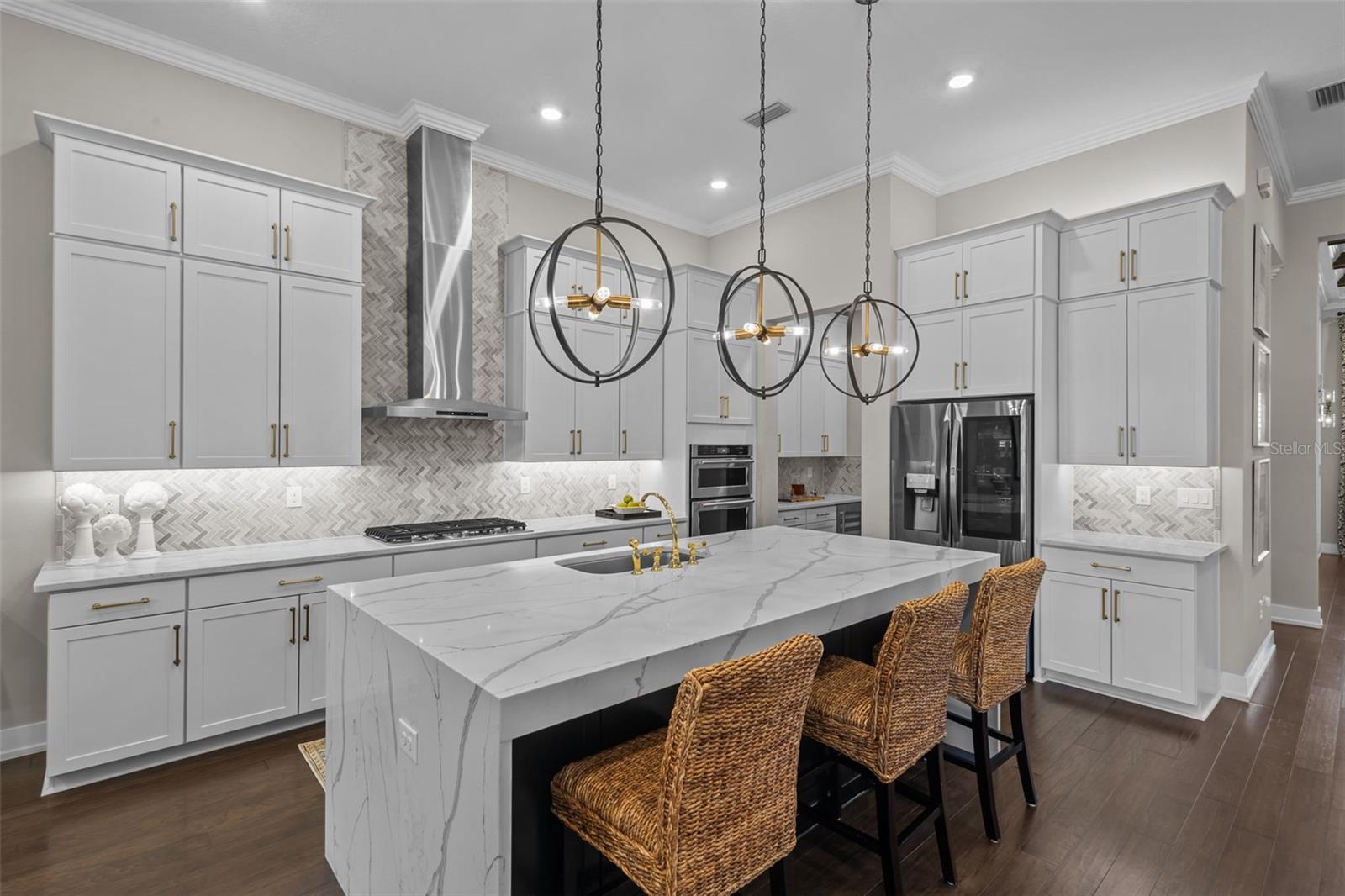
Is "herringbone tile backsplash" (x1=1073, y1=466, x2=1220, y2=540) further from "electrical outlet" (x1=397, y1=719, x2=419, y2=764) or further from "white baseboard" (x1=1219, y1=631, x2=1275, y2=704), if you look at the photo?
"electrical outlet" (x1=397, y1=719, x2=419, y2=764)

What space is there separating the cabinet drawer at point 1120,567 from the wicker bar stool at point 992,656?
169 cm

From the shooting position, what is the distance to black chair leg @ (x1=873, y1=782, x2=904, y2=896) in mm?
2004

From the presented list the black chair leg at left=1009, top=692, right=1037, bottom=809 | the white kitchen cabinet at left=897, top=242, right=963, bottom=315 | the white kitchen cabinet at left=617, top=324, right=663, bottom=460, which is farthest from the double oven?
the black chair leg at left=1009, top=692, right=1037, bottom=809

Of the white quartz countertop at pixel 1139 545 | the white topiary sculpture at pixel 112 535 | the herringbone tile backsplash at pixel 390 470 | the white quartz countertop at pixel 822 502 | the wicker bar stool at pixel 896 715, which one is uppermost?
the herringbone tile backsplash at pixel 390 470

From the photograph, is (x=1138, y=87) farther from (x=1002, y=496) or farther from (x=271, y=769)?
(x=271, y=769)

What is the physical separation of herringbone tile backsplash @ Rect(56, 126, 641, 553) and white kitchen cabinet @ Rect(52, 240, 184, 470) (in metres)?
0.39

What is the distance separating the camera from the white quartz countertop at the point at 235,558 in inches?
110

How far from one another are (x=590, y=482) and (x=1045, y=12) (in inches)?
159

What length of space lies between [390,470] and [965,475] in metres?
3.79

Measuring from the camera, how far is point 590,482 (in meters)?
5.27

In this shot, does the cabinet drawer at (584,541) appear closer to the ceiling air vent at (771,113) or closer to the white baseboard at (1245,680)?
the ceiling air vent at (771,113)

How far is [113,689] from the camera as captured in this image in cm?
282

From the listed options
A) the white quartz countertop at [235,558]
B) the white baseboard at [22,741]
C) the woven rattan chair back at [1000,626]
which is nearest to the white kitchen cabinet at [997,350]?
the woven rattan chair back at [1000,626]

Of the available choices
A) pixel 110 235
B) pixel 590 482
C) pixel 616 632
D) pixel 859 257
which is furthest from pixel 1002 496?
pixel 110 235
